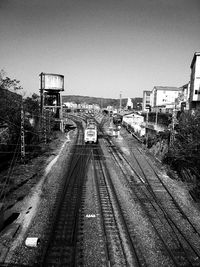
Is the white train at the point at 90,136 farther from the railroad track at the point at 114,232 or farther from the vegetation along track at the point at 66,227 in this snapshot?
the railroad track at the point at 114,232

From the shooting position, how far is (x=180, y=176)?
21.4m

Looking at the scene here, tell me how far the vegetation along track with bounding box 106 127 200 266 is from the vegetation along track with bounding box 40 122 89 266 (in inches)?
171

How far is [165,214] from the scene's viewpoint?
13.3 meters

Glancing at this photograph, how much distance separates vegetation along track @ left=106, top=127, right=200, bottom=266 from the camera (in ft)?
32.7

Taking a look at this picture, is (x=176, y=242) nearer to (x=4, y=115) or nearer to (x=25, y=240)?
(x=25, y=240)

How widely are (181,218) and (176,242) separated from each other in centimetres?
260

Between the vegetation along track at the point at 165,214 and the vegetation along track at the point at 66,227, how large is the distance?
171 inches

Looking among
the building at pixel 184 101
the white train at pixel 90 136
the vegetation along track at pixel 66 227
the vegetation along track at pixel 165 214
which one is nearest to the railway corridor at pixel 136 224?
the vegetation along track at pixel 165 214

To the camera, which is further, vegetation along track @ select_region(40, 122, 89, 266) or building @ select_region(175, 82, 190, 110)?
building @ select_region(175, 82, 190, 110)

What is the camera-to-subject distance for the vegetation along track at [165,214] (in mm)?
9953

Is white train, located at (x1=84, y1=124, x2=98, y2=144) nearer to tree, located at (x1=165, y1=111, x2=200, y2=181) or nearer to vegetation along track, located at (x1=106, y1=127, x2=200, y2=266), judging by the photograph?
vegetation along track, located at (x1=106, y1=127, x2=200, y2=266)

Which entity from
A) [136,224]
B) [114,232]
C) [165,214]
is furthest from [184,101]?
[114,232]

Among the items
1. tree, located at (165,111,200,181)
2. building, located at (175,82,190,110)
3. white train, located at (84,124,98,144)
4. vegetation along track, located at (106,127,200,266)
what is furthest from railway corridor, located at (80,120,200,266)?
building, located at (175,82,190,110)

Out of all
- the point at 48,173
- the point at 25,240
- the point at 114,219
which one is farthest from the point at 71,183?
the point at 25,240
